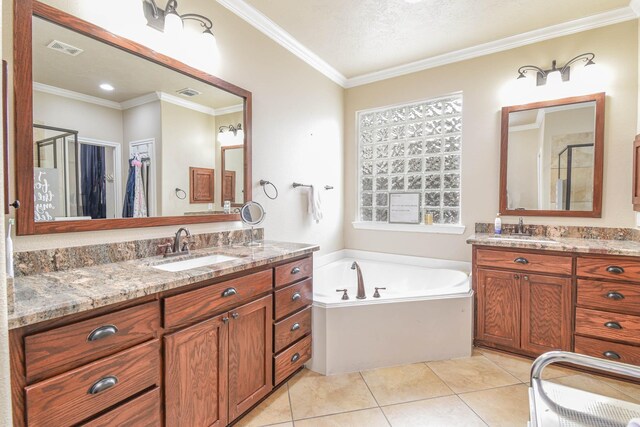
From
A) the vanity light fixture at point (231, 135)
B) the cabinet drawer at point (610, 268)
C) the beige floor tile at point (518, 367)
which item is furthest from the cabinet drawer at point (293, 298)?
the cabinet drawer at point (610, 268)

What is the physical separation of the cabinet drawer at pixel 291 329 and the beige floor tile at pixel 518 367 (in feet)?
4.77

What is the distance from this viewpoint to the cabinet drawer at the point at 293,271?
1.96 m

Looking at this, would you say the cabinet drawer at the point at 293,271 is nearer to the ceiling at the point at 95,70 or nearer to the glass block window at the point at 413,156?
the ceiling at the point at 95,70

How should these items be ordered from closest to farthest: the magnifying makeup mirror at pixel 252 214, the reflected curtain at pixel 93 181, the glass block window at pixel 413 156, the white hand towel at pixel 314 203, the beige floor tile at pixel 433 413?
the reflected curtain at pixel 93 181, the beige floor tile at pixel 433 413, the magnifying makeup mirror at pixel 252 214, the white hand towel at pixel 314 203, the glass block window at pixel 413 156

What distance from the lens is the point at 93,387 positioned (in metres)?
1.10

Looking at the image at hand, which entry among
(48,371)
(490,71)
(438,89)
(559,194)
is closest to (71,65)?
(48,371)

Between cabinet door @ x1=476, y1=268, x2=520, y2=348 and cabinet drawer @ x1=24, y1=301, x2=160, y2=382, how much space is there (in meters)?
2.35

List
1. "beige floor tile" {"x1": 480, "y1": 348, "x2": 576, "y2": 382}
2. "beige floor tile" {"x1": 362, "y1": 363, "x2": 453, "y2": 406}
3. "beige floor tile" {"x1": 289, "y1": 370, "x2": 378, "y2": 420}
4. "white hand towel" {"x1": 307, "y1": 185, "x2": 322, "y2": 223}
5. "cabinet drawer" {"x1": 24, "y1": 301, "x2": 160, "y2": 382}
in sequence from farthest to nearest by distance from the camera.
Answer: "white hand towel" {"x1": 307, "y1": 185, "x2": 322, "y2": 223}, "beige floor tile" {"x1": 480, "y1": 348, "x2": 576, "y2": 382}, "beige floor tile" {"x1": 362, "y1": 363, "x2": 453, "y2": 406}, "beige floor tile" {"x1": 289, "y1": 370, "x2": 378, "y2": 420}, "cabinet drawer" {"x1": 24, "y1": 301, "x2": 160, "y2": 382}

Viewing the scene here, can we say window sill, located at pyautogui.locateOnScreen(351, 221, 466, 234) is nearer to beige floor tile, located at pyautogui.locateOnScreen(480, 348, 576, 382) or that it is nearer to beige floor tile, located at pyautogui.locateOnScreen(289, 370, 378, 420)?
beige floor tile, located at pyautogui.locateOnScreen(480, 348, 576, 382)

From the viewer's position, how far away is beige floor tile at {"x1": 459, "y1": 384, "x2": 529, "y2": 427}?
1807 mm

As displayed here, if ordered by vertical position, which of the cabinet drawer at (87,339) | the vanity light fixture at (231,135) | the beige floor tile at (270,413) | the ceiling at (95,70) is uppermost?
the ceiling at (95,70)

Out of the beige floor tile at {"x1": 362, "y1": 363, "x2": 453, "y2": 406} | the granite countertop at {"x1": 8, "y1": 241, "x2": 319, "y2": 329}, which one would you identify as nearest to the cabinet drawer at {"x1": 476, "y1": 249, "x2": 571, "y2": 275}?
the beige floor tile at {"x1": 362, "y1": 363, "x2": 453, "y2": 406}

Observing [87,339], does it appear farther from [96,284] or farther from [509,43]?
[509,43]

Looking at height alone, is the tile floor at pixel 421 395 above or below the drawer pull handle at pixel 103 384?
below
